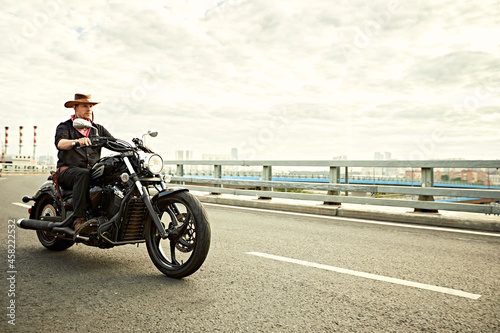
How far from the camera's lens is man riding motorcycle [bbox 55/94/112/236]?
13.8 ft

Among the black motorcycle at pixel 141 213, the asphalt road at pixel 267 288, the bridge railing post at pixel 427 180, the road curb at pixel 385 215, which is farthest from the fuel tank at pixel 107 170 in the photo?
the bridge railing post at pixel 427 180

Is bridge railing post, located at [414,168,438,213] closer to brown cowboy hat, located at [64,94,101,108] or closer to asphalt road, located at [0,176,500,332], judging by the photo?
asphalt road, located at [0,176,500,332]

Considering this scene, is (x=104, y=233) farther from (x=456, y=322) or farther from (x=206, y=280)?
(x=456, y=322)

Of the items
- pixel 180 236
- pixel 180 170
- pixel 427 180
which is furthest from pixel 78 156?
pixel 180 170

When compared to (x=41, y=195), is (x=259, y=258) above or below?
below

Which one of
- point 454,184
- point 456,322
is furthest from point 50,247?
point 454,184

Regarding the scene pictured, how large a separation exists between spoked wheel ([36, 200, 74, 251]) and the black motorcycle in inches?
14.8

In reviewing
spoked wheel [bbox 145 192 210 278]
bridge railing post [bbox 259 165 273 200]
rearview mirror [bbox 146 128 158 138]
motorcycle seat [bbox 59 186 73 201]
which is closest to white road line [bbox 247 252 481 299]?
spoked wheel [bbox 145 192 210 278]

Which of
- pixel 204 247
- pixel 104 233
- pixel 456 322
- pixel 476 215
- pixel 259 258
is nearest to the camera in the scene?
pixel 456 322

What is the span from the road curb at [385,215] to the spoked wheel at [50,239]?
570 centimetres

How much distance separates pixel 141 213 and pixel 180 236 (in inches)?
21.8

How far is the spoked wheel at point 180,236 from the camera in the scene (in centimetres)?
359

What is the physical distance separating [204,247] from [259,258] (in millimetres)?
1194

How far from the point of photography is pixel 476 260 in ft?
15.4
